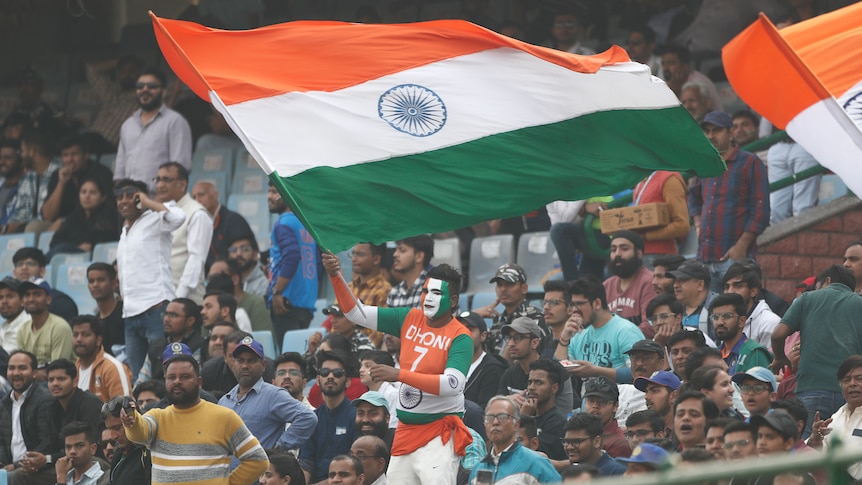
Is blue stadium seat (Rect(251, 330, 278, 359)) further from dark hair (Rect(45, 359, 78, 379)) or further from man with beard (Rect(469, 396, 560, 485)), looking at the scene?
man with beard (Rect(469, 396, 560, 485))

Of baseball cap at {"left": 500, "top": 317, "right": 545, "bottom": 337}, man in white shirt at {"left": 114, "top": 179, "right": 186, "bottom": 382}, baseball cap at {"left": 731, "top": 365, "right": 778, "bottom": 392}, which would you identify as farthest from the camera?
man in white shirt at {"left": 114, "top": 179, "right": 186, "bottom": 382}

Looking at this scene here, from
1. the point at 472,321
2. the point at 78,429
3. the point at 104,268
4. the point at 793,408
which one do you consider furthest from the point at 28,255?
the point at 793,408

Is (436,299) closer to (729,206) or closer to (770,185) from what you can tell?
(729,206)

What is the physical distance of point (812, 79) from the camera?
8.16 m

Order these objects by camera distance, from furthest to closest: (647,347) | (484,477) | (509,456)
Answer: (647,347)
(509,456)
(484,477)

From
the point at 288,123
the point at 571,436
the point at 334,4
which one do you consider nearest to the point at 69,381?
the point at 288,123

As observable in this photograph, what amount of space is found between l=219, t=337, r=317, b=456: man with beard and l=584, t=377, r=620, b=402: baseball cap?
6.58ft

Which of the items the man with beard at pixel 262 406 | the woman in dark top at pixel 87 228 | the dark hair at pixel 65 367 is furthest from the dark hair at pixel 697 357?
the woman in dark top at pixel 87 228

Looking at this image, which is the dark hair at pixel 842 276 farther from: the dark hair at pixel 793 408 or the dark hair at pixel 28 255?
the dark hair at pixel 28 255

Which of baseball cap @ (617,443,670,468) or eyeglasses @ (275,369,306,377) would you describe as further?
eyeglasses @ (275,369,306,377)

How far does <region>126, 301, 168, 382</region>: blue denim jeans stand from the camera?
527 inches

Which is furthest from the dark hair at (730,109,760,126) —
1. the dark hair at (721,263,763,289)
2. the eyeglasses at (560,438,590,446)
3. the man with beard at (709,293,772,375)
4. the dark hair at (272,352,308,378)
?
the eyeglasses at (560,438,590,446)

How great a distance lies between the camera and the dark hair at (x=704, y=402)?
8.67 m

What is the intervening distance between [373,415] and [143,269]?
3.49m
